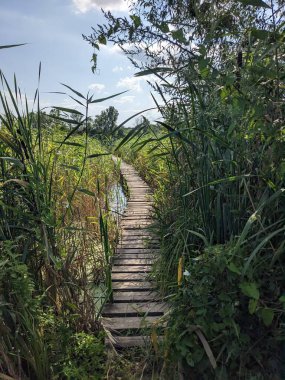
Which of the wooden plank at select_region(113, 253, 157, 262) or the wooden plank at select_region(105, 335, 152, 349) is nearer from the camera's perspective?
the wooden plank at select_region(105, 335, 152, 349)

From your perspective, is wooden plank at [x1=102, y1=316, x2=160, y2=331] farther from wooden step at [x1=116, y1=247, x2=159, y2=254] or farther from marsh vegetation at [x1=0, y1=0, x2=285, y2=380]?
wooden step at [x1=116, y1=247, x2=159, y2=254]

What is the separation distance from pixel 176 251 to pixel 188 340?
98 centimetres

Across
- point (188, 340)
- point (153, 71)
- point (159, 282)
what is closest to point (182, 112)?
point (153, 71)

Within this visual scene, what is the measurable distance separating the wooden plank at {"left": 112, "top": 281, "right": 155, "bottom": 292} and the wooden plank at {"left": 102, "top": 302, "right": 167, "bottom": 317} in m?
0.21

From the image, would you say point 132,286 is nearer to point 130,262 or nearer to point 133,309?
point 133,309

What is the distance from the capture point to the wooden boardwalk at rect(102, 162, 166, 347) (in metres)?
2.00

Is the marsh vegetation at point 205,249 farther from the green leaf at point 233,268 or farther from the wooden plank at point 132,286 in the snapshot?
the wooden plank at point 132,286

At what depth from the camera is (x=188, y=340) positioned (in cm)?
152

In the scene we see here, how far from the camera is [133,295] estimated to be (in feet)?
8.21

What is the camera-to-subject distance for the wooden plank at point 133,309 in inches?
87.3

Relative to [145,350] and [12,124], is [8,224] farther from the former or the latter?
[145,350]

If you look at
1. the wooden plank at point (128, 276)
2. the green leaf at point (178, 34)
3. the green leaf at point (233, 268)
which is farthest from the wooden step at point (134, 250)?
the green leaf at point (178, 34)

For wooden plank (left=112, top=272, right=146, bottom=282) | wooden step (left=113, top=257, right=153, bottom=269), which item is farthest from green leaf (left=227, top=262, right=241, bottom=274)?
wooden step (left=113, top=257, right=153, bottom=269)

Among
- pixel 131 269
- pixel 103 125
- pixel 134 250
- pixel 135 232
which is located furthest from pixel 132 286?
pixel 135 232
